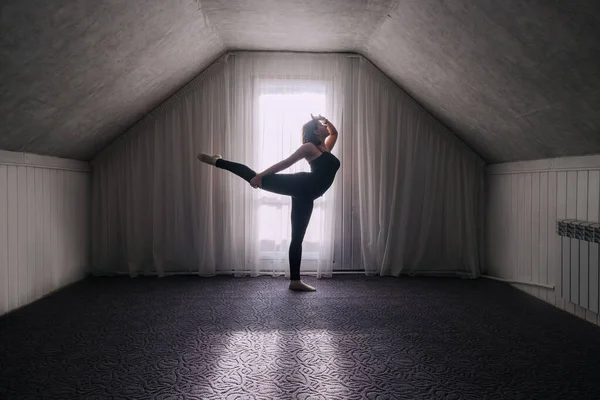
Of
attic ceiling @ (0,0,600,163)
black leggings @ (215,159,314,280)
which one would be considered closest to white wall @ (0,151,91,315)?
attic ceiling @ (0,0,600,163)

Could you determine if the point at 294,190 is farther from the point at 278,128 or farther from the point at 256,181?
the point at 278,128

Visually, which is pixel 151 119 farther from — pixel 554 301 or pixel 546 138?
pixel 554 301

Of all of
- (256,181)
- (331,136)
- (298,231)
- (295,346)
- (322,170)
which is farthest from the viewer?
(331,136)

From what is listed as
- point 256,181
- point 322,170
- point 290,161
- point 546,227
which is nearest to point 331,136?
point 322,170

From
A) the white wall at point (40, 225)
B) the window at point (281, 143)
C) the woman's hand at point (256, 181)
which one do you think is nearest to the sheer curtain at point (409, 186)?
the window at point (281, 143)

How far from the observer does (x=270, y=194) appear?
13.7 feet

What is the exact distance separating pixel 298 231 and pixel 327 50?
1.97 meters

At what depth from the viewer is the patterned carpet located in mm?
1771

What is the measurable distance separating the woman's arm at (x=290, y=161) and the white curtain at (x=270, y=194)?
76 cm

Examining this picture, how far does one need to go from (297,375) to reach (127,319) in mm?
1422

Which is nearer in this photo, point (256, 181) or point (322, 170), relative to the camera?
point (256, 181)

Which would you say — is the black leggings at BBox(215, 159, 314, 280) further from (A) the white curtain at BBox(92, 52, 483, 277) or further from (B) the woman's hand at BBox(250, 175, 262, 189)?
(A) the white curtain at BBox(92, 52, 483, 277)

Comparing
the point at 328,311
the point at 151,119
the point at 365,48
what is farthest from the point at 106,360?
the point at 365,48

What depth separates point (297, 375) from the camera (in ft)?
6.21
